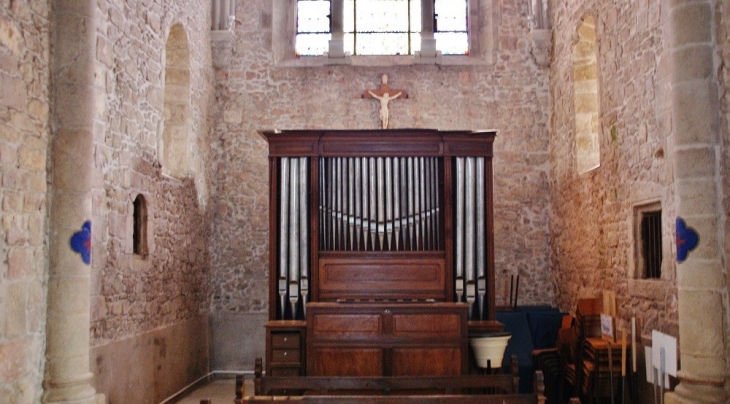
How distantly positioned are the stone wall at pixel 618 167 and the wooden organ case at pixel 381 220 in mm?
1339

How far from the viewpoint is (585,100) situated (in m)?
10.0

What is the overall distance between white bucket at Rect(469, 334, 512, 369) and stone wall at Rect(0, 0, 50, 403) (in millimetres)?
4090

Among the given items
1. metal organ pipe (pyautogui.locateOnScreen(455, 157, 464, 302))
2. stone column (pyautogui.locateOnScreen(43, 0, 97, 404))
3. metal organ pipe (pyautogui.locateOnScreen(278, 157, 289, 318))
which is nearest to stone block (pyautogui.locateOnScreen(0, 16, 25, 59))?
stone column (pyautogui.locateOnScreen(43, 0, 97, 404))

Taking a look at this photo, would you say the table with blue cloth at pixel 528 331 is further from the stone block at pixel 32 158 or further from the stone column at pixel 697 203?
the stone block at pixel 32 158

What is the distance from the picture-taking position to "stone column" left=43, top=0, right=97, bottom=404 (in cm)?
593

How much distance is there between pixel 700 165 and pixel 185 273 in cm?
646

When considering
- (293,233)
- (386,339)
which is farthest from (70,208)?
(386,339)

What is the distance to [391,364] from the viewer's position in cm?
761

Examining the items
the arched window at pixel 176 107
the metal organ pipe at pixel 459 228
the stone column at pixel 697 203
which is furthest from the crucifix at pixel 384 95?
the stone column at pixel 697 203

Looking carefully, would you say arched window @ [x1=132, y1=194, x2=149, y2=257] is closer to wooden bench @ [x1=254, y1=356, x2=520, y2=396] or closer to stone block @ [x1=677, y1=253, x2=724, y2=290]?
wooden bench @ [x1=254, y1=356, x2=520, y2=396]

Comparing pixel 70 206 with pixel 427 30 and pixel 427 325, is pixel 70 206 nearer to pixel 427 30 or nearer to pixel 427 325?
pixel 427 325

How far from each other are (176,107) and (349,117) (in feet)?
8.84

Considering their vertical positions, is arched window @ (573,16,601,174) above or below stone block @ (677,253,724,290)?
above

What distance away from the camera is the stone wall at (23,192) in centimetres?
528
